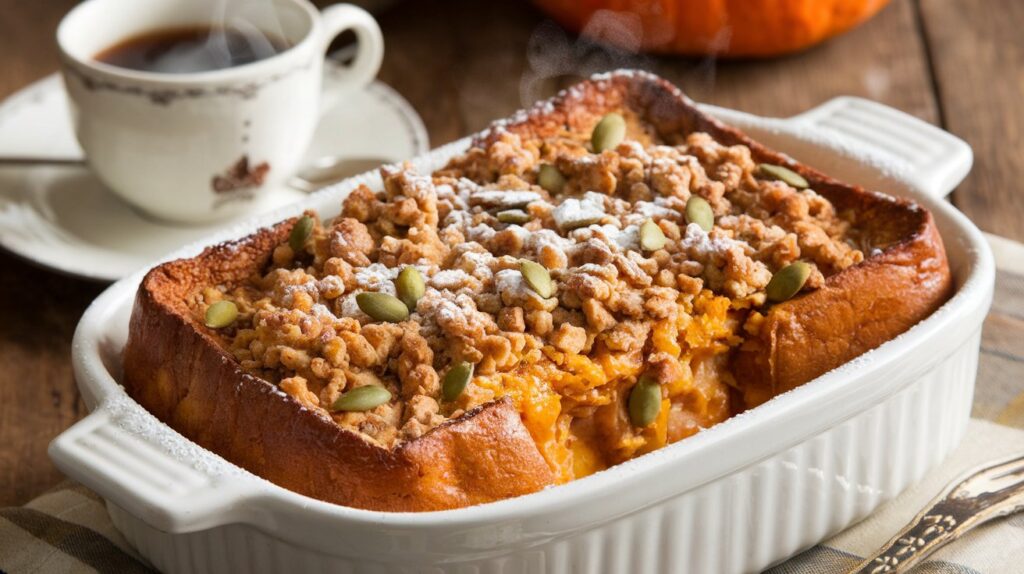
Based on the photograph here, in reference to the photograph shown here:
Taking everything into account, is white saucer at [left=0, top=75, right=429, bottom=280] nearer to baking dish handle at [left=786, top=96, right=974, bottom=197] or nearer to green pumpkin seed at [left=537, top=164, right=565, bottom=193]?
green pumpkin seed at [left=537, top=164, right=565, bottom=193]

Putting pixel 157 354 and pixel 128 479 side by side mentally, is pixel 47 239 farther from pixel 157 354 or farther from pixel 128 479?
pixel 128 479

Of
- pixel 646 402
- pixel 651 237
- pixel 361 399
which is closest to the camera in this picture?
pixel 361 399

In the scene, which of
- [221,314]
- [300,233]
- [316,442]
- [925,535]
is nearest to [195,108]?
[300,233]

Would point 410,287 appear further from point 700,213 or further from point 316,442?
point 700,213

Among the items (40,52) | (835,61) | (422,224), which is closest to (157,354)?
(422,224)

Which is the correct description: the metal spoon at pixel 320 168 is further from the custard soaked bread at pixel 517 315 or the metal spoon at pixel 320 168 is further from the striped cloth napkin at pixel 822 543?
the striped cloth napkin at pixel 822 543

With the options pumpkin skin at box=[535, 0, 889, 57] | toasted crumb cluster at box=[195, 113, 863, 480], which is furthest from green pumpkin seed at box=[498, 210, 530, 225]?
pumpkin skin at box=[535, 0, 889, 57]
